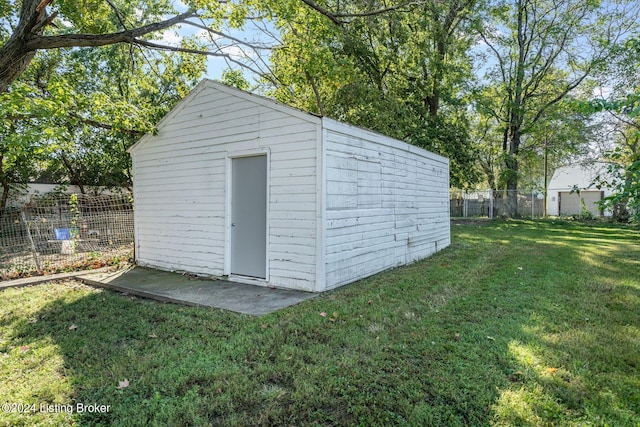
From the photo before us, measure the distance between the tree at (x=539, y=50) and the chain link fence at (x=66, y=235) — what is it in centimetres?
1827

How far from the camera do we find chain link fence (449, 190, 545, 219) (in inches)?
809

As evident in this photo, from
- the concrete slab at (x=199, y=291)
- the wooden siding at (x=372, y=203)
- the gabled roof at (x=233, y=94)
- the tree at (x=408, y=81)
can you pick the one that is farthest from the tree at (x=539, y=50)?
the concrete slab at (x=199, y=291)

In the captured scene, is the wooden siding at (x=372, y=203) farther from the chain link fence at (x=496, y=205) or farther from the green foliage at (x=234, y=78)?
the chain link fence at (x=496, y=205)

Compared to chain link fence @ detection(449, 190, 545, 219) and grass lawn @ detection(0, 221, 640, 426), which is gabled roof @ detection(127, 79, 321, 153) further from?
chain link fence @ detection(449, 190, 545, 219)

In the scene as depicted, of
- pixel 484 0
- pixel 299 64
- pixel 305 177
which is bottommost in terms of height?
pixel 305 177

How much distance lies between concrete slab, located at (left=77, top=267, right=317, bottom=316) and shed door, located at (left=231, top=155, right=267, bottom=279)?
365 mm

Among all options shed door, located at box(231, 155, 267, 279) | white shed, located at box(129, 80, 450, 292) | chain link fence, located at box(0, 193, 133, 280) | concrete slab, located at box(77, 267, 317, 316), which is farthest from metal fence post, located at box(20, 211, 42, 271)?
shed door, located at box(231, 155, 267, 279)

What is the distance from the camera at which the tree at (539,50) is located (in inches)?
676

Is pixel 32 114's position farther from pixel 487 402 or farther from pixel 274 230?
pixel 487 402

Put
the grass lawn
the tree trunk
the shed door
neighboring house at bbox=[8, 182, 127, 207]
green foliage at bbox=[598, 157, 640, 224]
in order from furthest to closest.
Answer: the tree trunk → neighboring house at bbox=[8, 182, 127, 207] → the shed door → green foliage at bbox=[598, 157, 640, 224] → the grass lawn

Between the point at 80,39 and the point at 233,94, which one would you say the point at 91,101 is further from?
the point at 233,94

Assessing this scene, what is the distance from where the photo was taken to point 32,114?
5848 mm

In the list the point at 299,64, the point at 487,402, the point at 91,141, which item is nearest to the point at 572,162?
the point at 299,64

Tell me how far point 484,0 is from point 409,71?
542 centimetres
